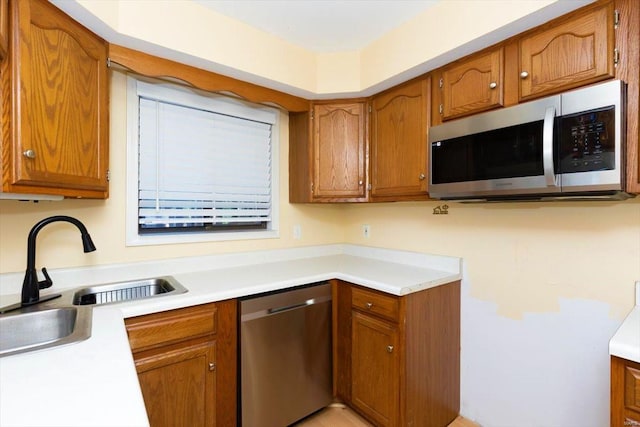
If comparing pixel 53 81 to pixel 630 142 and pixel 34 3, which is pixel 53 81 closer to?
pixel 34 3

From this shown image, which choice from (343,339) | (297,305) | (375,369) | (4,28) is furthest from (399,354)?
(4,28)

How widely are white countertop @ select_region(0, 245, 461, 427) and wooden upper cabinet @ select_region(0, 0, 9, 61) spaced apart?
3.24 ft

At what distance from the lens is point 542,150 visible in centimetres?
128

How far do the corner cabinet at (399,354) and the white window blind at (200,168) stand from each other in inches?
36.9

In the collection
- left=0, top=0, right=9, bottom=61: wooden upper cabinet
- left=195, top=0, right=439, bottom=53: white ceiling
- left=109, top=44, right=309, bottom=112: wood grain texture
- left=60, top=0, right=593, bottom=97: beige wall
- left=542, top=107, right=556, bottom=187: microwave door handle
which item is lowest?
left=542, top=107, right=556, bottom=187: microwave door handle

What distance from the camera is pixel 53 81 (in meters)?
1.22

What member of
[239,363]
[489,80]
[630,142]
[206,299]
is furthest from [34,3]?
[630,142]

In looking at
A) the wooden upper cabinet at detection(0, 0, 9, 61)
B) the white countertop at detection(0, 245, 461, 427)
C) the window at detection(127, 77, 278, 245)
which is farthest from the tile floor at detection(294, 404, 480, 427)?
the wooden upper cabinet at detection(0, 0, 9, 61)

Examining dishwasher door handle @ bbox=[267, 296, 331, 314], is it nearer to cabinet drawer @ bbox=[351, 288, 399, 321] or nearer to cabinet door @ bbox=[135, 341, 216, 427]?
cabinet drawer @ bbox=[351, 288, 399, 321]

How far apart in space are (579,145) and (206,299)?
66.6 inches

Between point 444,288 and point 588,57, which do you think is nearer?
point 588,57

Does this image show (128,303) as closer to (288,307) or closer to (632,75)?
(288,307)

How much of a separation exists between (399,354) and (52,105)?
1.91 metres

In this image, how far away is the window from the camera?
1.83 metres
